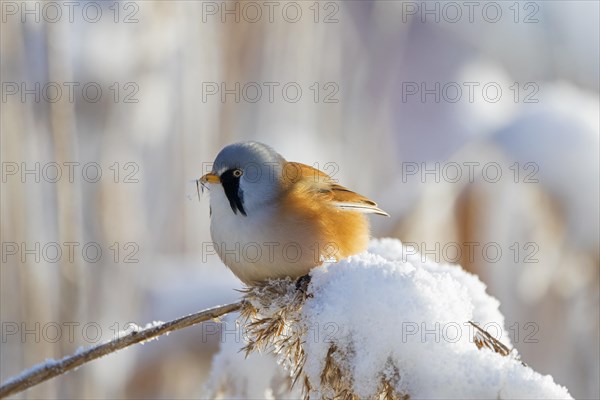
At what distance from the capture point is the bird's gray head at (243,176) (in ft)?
6.33

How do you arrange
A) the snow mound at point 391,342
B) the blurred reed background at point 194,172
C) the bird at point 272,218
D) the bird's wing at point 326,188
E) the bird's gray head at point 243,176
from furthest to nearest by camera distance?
the blurred reed background at point 194,172 < the bird's wing at point 326,188 < the bird's gray head at point 243,176 < the bird at point 272,218 < the snow mound at point 391,342

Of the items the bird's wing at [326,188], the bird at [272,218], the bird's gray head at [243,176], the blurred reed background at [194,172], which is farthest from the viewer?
the blurred reed background at [194,172]

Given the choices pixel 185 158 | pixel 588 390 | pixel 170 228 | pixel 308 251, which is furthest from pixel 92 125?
pixel 588 390

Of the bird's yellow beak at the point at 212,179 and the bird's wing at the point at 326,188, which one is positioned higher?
the bird's yellow beak at the point at 212,179

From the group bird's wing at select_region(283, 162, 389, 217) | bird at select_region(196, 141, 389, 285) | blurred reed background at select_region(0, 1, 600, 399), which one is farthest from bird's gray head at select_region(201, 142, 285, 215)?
blurred reed background at select_region(0, 1, 600, 399)

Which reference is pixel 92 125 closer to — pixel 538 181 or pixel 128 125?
pixel 128 125

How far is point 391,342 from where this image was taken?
1.08 m

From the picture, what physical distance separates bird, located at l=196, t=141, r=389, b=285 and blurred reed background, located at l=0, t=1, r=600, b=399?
90 cm

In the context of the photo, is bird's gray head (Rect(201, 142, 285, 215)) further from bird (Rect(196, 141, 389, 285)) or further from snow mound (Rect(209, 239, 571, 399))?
snow mound (Rect(209, 239, 571, 399))

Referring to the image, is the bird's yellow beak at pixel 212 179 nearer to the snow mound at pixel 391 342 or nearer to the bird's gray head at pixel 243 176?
the bird's gray head at pixel 243 176

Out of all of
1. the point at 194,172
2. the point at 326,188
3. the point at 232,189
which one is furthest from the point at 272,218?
the point at 194,172

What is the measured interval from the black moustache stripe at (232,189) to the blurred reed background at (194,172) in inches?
37.5

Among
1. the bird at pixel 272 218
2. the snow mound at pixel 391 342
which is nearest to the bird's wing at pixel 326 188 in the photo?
the bird at pixel 272 218

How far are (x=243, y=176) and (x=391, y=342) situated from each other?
37.5 inches
